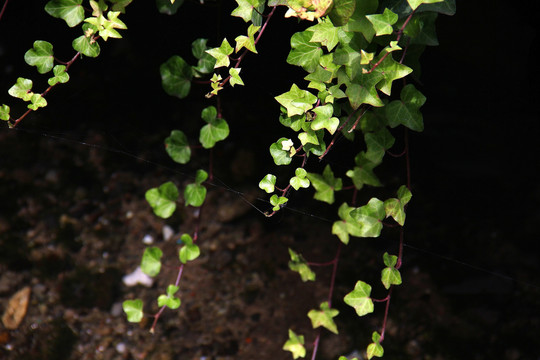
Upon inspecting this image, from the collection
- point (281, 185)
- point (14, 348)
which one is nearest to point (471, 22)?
point (281, 185)

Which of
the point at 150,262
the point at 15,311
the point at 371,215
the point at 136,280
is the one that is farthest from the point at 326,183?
the point at 15,311

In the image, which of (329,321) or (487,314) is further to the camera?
(487,314)

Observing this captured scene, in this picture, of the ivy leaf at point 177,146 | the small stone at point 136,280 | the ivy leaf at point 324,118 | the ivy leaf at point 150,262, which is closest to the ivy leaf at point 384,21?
the ivy leaf at point 324,118

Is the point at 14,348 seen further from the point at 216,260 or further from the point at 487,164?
the point at 487,164

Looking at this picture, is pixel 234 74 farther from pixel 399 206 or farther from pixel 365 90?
pixel 399 206

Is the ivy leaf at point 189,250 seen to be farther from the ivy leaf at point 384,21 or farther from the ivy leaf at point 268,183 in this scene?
the ivy leaf at point 384,21

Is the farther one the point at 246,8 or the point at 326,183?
the point at 326,183

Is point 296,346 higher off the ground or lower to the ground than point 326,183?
lower
